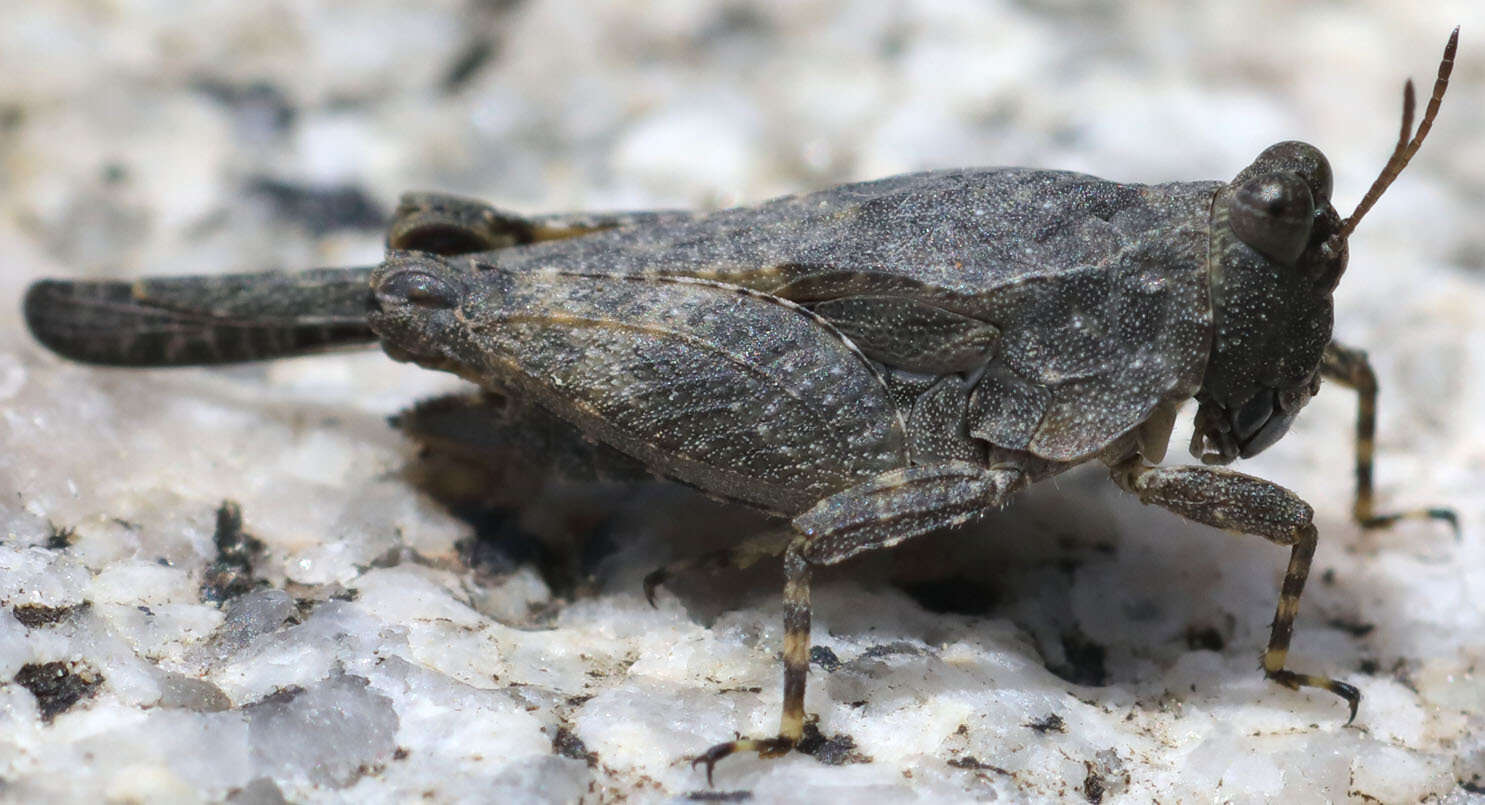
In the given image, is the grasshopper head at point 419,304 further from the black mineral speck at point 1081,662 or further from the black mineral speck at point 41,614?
the black mineral speck at point 1081,662

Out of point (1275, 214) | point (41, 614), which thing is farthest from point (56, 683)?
point (1275, 214)

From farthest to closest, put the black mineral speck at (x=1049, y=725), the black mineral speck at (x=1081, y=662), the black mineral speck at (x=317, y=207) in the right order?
the black mineral speck at (x=317, y=207)
the black mineral speck at (x=1081, y=662)
the black mineral speck at (x=1049, y=725)

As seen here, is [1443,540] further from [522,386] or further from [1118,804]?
[522,386]

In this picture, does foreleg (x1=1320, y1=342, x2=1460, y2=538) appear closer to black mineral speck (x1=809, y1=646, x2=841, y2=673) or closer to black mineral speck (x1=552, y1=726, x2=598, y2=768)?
black mineral speck (x1=809, y1=646, x2=841, y2=673)

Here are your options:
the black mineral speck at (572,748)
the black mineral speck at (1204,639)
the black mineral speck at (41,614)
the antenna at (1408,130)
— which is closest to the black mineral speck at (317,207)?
the black mineral speck at (41,614)

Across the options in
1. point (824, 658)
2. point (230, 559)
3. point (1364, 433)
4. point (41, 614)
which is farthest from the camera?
point (1364, 433)

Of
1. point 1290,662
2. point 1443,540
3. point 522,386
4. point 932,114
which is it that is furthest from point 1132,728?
point 932,114

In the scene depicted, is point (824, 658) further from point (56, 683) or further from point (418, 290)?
point (56, 683)

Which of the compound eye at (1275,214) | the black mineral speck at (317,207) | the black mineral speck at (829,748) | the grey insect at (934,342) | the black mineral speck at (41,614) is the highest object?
the black mineral speck at (317,207)
